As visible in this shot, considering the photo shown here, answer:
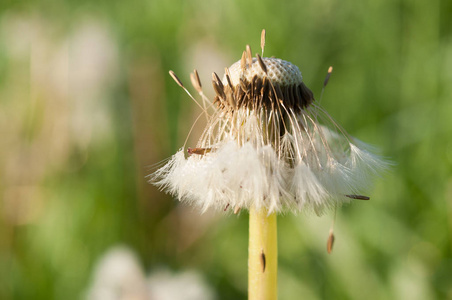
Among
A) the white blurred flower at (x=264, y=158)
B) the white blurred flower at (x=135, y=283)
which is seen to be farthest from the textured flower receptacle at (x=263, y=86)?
the white blurred flower at (x=135, y=283)

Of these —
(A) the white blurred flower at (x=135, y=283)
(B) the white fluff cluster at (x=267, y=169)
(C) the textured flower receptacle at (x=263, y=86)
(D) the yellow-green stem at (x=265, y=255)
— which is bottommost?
(A) the white blurred flower at (x=135, y=283)

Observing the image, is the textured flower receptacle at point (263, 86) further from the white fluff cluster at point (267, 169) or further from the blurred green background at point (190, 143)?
the blurred green background at point (190, 143)

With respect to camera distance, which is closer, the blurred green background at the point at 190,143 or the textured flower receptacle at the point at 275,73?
the textured flower receptacle at the point at 275,73

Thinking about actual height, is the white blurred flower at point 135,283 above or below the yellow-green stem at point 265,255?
below

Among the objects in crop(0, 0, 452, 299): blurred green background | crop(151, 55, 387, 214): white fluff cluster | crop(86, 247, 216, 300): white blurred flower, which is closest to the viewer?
crop(151, 55, 387, 214): white fluff cluster

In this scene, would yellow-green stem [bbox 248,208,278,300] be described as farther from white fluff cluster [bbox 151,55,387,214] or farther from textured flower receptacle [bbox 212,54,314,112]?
textured flower receptacle [bbox 212,54,314,112]

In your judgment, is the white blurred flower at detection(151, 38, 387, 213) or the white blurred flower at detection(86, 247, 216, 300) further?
the white blurred flower at detection(86, 247, 216, 300)

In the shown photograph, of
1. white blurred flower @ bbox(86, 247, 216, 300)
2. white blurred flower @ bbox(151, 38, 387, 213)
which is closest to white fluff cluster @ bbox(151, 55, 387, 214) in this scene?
white blurred flower @ bbox(151, 38, 387, 213)

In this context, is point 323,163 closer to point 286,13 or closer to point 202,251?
point 202,251
